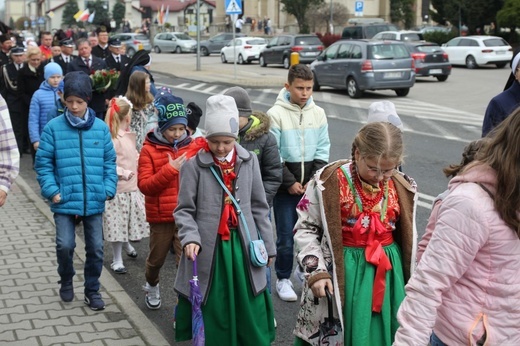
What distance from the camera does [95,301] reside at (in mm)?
5934

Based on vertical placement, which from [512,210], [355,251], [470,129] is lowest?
[470,129]

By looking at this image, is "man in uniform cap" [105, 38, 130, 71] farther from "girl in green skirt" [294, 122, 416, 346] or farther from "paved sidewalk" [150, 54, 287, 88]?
"paved sidewalk" [150, 54, 287, 88]

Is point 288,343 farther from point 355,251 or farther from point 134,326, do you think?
point 355,251

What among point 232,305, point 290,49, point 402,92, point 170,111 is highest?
point 170,111

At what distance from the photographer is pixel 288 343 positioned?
5520 mm

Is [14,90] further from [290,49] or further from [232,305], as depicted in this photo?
[290,49]

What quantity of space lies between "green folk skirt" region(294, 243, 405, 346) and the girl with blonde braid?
3697mm

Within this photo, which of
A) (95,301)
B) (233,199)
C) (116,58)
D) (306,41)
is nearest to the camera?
(233,199)

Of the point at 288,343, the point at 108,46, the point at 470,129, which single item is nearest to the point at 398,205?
the point at 288,343

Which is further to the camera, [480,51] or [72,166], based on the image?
[480,51]

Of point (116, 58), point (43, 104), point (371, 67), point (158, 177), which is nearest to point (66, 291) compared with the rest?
point (158, 177)

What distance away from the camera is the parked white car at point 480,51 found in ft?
112

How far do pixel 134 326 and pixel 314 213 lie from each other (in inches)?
87.8

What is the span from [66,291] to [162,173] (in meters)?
1.30
